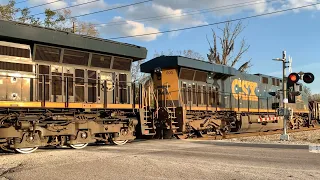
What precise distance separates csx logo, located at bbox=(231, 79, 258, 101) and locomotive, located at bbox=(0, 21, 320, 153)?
1.57 m

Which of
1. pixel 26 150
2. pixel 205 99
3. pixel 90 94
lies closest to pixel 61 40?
pixel 90 94

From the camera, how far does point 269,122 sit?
2202 cm

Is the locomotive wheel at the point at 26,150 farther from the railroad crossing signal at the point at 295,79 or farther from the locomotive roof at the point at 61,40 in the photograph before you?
the railroad crossing signal at the point at 295,79

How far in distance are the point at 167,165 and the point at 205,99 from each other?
10.4m

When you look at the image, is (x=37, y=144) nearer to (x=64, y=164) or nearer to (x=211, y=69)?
→ (x=64, y=164)

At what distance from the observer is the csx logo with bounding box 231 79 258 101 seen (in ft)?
65.8

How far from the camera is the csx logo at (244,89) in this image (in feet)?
65.8

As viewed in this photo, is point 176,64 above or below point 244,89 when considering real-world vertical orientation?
above

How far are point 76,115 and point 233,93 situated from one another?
35.4ft

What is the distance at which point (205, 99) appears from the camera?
17.9m

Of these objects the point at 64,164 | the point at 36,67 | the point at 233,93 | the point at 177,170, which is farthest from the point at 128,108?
the point at 233,93

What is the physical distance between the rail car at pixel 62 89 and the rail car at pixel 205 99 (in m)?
2.68

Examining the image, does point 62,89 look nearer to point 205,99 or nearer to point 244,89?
point 205,99

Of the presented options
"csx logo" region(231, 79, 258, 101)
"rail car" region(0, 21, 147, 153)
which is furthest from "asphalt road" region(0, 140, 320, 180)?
"csx logo" region(231, 79, 258, 101)
